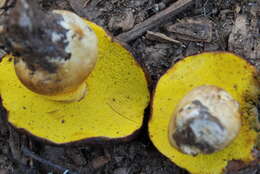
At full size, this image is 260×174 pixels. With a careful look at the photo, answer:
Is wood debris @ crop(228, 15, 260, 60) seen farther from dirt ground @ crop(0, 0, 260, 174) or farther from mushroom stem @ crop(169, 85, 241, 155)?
mushroom stem @ crop(169, 85, 241, 155)

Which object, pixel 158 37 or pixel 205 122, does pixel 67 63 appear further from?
pixel 158 37

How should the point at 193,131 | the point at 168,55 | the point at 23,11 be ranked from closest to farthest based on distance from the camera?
the point at 23,11, the point at 193,131, the point at 168,55

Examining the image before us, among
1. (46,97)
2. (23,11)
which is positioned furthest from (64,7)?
(23,11)

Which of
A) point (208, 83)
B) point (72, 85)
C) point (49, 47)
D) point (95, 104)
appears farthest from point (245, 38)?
point (49, 47)


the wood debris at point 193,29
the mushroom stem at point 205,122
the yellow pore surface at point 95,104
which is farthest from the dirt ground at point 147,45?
→ the mushroom stem at point 205,122

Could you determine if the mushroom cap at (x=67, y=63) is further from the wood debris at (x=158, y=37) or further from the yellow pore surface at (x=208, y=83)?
the wood debris at (x=158, y=37)

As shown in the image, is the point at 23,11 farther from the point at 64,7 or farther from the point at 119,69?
the point at 64,7
